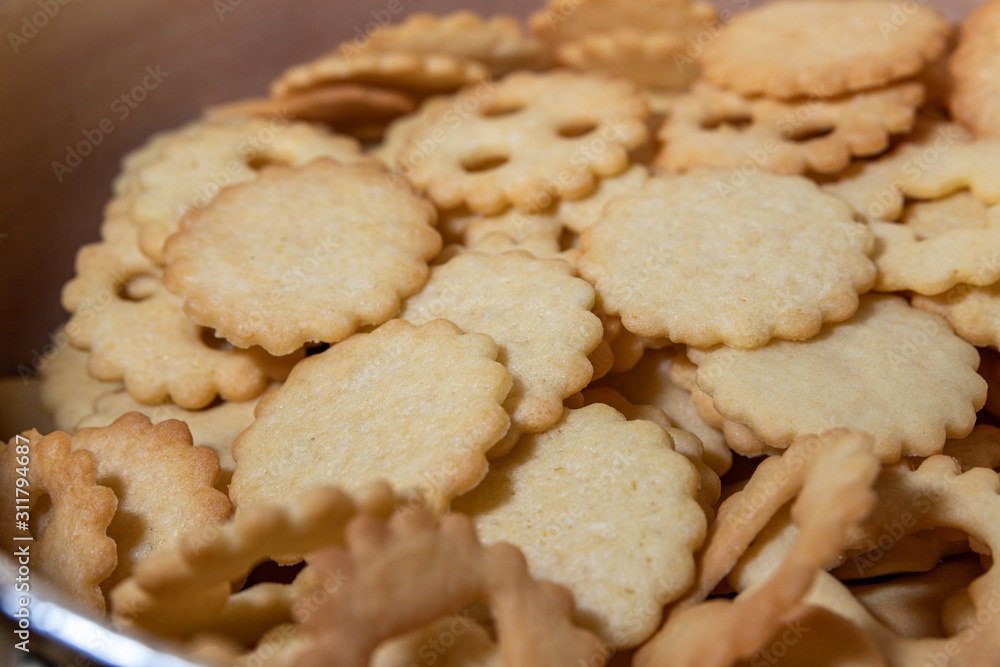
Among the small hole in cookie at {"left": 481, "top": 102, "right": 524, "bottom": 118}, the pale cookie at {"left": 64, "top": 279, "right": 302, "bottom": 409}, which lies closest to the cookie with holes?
the pale cookie at {"left": 64, "top": 279, "right": 302, "bottom": 409}

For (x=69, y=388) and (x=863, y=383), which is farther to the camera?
(x=69, y=388)

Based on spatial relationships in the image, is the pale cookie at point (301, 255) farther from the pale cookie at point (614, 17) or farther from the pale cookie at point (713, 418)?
the pale cookie at point (614, 17)

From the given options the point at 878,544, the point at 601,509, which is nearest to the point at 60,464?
the point at 601,509

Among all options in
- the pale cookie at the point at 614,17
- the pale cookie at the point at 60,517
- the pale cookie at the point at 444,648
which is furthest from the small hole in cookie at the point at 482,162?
the pale cookie at the point at 444,648

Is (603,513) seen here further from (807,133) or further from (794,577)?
(807,133)

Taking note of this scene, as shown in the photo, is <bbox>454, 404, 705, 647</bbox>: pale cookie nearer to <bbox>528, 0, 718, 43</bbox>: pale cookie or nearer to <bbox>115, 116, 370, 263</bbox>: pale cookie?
<bbox>115, 116, 370, 263</bbox>: pale cookie

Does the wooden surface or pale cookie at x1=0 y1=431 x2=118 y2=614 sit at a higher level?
the wooden surface

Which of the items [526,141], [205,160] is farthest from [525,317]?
[205,160]
